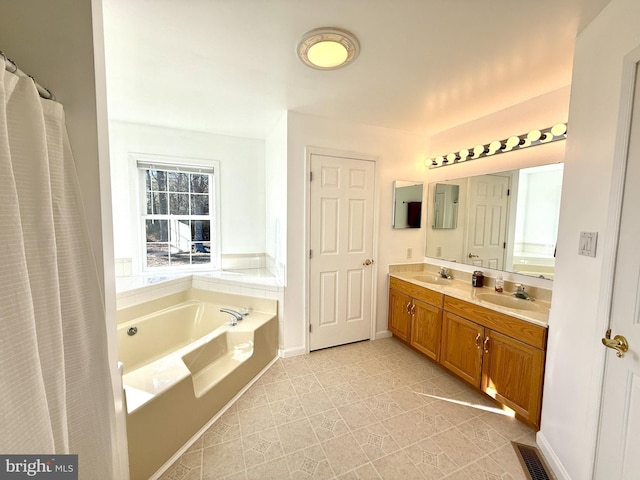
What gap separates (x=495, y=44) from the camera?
1.45 m

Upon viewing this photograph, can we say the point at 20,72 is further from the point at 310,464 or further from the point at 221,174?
the point at 221,174

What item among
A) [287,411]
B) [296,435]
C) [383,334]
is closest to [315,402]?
[287,411]

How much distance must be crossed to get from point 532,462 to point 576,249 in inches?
50.1

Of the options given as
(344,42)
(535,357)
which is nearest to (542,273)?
(535,357)

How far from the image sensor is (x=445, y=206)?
2.82 m

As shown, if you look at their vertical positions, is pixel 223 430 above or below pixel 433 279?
below

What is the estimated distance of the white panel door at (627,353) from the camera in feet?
3.28

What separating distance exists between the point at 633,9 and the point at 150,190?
155 inches

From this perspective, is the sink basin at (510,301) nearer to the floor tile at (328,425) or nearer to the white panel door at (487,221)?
the white panel door at (487,221)

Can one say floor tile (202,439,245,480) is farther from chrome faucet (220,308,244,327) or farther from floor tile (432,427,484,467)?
floor tile (432,427,484,467)

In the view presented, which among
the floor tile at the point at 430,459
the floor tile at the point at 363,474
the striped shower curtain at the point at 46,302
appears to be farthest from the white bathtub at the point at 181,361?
the floor tile at the point at 430,459

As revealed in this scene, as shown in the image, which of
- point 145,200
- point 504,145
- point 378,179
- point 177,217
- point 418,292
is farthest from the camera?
point 177,217

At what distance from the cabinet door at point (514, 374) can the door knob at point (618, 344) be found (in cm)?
57

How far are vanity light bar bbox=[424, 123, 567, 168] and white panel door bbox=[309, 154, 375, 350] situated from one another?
0.79 metres
